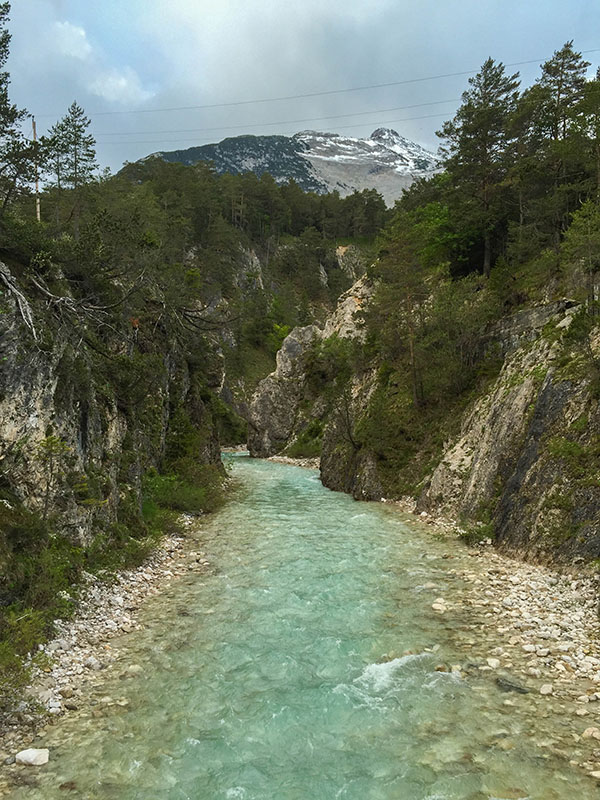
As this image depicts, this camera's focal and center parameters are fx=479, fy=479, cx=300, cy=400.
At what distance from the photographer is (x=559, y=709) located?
6.37 m

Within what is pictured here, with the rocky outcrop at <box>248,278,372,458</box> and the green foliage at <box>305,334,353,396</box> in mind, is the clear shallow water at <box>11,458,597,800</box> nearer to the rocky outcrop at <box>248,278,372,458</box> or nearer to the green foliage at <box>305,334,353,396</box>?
the green foliage at <box>305,334,353,396</box>

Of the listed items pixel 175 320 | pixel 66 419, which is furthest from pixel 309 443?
pixel 66 419

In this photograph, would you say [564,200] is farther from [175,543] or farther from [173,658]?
[173,658]

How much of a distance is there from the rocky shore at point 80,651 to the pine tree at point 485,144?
24477mm

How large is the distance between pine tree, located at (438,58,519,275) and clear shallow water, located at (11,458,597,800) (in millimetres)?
23420

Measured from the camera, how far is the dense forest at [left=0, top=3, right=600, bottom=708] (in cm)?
1025

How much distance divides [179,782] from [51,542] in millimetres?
5886

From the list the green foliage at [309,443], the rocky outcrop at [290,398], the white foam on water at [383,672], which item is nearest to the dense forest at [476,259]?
the white foam on water at [383,672]

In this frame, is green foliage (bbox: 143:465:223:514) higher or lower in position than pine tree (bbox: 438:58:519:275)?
lower

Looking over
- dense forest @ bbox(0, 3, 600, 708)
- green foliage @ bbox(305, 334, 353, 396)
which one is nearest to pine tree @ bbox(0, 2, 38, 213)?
dense forest @ bbox(0, 3, 600, 708)

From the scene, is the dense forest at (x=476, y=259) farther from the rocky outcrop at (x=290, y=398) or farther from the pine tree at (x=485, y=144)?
the rocky outcrop at (x=290, y=398)

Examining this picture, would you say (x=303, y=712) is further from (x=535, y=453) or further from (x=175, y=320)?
(x=175, y=320)

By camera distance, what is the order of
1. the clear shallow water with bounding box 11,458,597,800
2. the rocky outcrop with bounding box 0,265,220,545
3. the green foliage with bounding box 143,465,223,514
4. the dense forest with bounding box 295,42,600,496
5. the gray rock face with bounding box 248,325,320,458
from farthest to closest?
the gray rock face with bounding box 248,325,320,458
the dense forest with bounding box 295,42,600,496
the green foliage with bounding box 143,465,223,514
the rocky outcrop with bounding box 0,265,220,545
the clear shallow water with bounding box 11,458,597,800

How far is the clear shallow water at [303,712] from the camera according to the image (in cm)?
533
